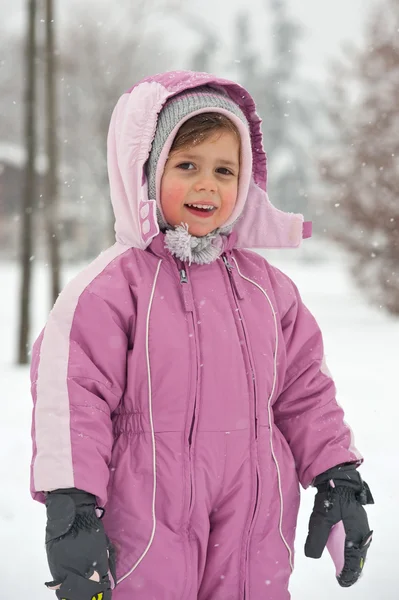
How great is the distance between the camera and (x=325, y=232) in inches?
418

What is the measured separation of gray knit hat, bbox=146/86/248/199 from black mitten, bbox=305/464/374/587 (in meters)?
0.96

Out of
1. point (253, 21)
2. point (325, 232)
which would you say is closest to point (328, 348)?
point (325, 232)

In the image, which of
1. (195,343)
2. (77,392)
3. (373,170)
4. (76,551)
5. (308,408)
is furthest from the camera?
(373,170)

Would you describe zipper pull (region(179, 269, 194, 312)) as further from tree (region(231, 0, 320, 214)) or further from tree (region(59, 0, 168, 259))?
tree (region(231, 0, 320, 214))

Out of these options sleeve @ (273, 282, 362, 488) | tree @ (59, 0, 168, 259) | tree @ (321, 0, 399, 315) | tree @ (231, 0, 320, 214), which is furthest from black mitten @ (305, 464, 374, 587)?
tree @ (231, 0, 320, 214)

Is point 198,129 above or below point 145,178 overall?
above

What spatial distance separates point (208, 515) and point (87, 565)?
345 millimetres

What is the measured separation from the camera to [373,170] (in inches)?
A: 404

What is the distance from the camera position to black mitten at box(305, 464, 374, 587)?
1819 millimetres

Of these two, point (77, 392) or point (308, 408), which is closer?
point (77, 392)

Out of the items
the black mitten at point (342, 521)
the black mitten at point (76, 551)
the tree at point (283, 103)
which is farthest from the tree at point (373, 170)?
the tree at point (283, 103)

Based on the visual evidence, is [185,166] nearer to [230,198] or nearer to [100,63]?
[230,198]

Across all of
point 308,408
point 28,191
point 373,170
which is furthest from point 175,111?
point 373,170

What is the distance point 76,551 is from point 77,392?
36cm
